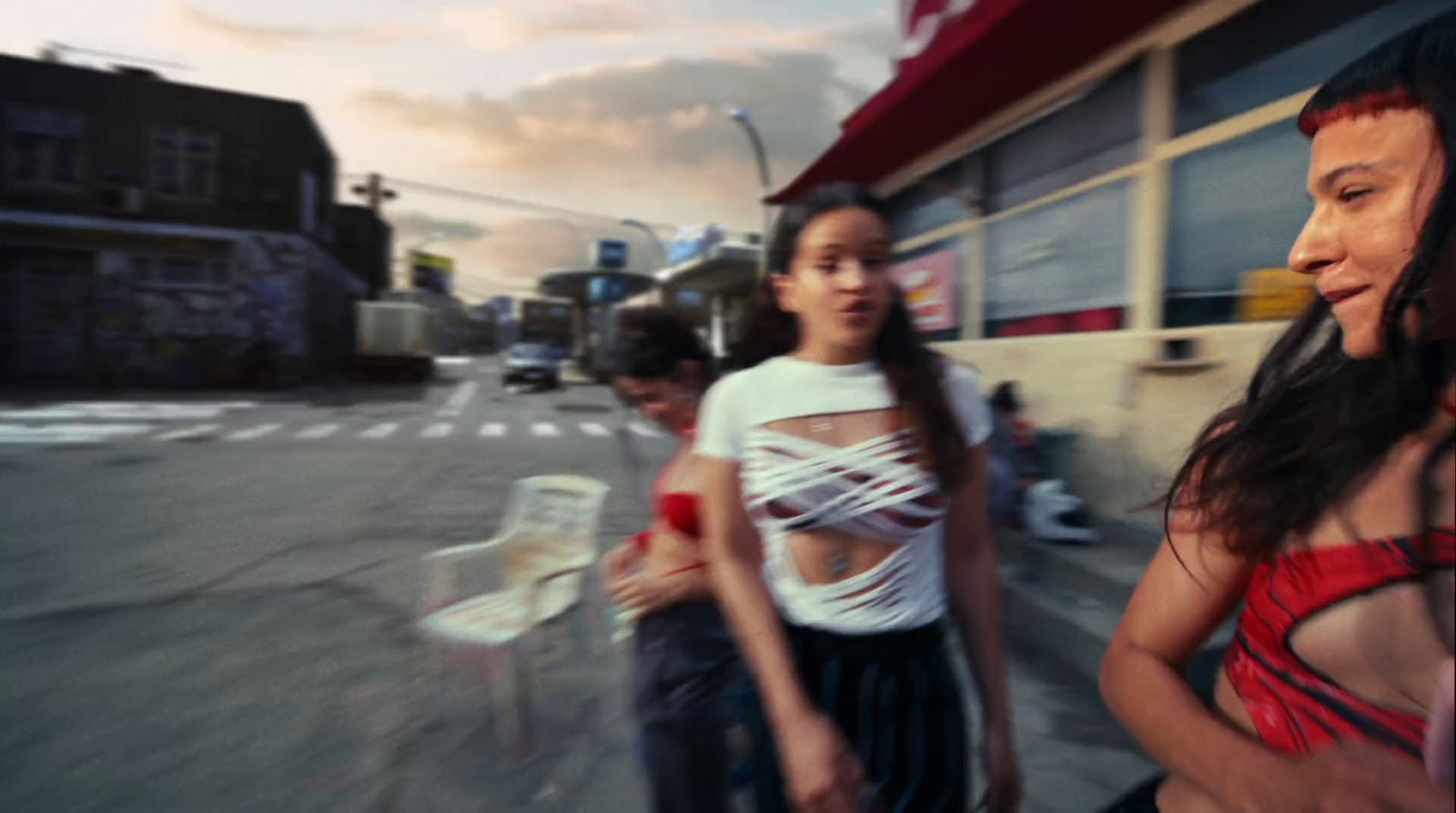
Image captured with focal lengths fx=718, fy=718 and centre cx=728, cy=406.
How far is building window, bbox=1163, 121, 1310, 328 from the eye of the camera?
4141mm

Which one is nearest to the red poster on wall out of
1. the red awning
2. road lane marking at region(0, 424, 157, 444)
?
the red awning

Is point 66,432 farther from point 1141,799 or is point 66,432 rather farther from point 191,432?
point 1141,799

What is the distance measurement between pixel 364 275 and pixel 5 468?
114 feet

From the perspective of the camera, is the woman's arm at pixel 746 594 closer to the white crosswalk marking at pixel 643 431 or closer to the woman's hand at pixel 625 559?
the woman's hand at pixel 625 559

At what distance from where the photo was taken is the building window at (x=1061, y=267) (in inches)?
224

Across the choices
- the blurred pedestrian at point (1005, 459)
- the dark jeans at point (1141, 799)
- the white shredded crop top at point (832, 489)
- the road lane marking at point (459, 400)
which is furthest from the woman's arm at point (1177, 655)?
the road lane marking at point (459, 400)

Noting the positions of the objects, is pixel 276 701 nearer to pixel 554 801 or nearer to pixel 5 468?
pixel 554 801

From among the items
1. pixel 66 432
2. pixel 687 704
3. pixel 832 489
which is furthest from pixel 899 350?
pixel 66 432

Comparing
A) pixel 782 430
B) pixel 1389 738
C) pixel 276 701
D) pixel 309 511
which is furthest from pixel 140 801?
pixel 309 511

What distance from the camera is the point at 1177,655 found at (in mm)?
868

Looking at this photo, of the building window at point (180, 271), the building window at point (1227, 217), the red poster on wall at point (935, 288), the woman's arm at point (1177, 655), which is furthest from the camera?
the building window at point (180, 271)

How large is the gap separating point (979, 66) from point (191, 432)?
1293cm

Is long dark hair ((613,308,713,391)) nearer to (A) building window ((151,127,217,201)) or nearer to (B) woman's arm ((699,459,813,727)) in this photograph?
(B) woman's arm ((699,459,813,727))

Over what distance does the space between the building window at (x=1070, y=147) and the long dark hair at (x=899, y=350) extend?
17.3ft
